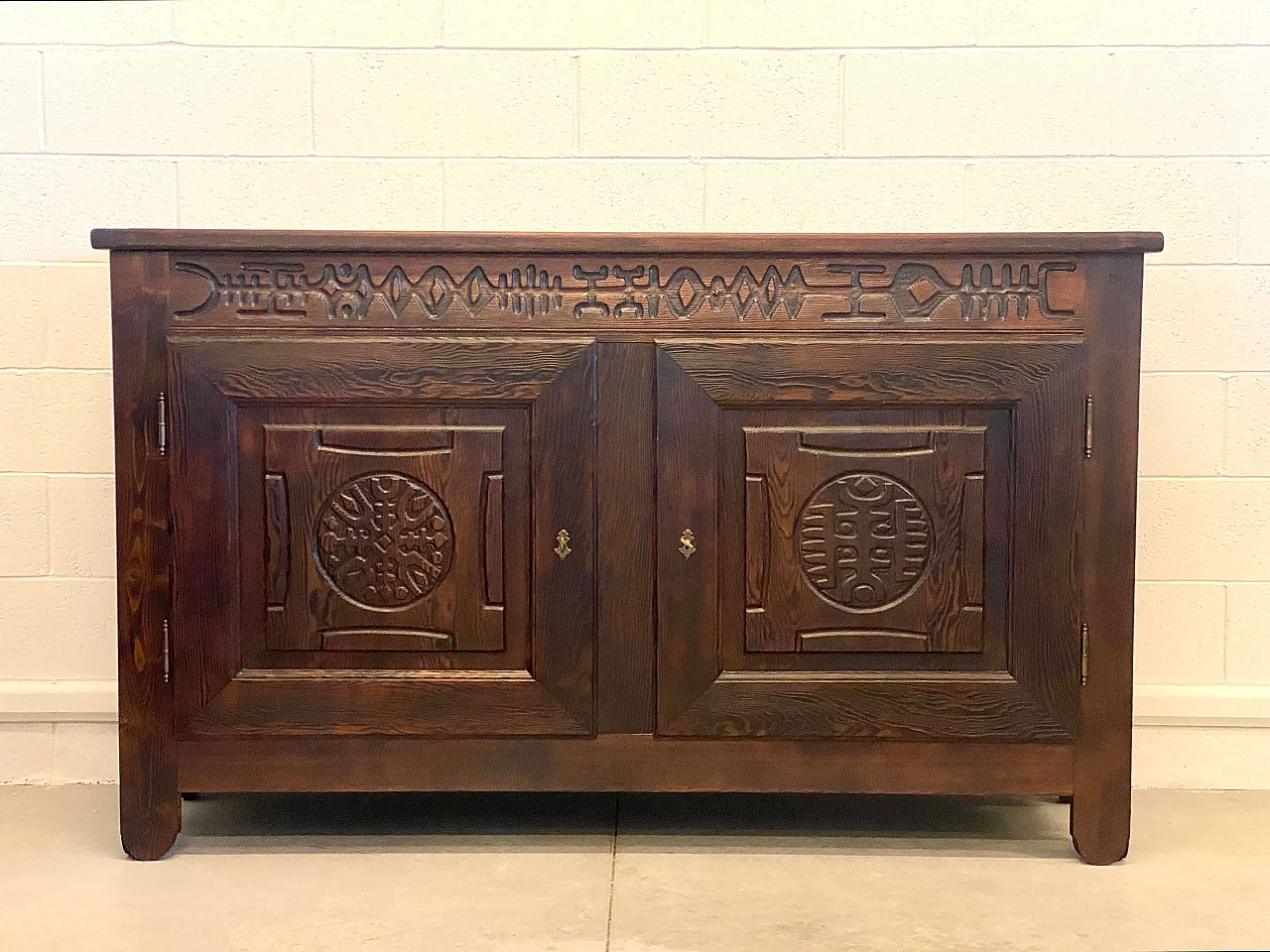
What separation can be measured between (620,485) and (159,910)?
2.85 ft

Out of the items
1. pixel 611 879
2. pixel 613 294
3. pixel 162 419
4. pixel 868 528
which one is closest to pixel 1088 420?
pixel 868 528

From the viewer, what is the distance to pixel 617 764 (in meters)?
1.81

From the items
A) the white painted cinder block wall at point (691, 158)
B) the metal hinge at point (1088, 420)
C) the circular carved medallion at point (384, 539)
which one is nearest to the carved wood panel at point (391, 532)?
the circular carved medallion at point (384, 539)

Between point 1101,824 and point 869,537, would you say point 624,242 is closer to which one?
point 869,537

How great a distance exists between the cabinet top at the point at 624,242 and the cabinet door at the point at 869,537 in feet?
0.46

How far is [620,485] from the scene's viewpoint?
70.7 inches

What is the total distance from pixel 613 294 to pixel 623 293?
0.6 inches

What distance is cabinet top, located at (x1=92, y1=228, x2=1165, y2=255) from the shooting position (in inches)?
68.7

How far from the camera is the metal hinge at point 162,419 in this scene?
177 cm

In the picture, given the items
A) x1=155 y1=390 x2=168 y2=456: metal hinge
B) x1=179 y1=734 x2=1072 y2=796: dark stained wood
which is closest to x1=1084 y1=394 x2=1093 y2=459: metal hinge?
x1=179 y1=734 x2=1072 y2=796: dark stained wood

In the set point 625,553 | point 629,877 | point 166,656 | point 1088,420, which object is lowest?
point 629,877

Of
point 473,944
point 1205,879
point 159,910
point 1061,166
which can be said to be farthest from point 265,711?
point 1061,166

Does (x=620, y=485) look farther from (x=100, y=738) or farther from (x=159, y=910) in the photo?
(x=100, y=738)

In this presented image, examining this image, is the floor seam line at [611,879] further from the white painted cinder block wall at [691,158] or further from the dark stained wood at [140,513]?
the white painted cinder block wall at [691,158]
